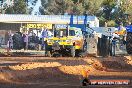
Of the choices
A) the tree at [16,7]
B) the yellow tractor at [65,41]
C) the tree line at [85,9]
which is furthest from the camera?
the tree at [16,7]

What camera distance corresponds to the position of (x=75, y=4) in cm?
10612

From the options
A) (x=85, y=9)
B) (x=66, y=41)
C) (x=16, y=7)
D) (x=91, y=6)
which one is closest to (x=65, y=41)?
(x=66, y=41)

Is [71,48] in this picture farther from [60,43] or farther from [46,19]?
[46,19]

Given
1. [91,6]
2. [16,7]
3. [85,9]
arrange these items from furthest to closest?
1. [16,7]
2. [91,6]
3. [85,9]

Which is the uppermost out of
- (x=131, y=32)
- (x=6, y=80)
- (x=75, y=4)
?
(x=75, y=4)

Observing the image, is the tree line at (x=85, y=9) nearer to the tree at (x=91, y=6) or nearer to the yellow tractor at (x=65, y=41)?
the tree at (x=91, y=6)

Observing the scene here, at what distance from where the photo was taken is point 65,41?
3388 centimetres

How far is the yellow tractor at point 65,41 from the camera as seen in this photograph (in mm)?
33856

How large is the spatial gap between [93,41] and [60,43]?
4891 millimetres

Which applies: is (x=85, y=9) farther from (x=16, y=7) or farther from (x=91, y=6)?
(x=16, y=7)

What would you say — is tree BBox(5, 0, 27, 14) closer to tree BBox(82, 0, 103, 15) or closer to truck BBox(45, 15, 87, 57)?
tree BBox(82, 0, 103, 15)

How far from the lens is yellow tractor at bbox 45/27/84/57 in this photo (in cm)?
3386

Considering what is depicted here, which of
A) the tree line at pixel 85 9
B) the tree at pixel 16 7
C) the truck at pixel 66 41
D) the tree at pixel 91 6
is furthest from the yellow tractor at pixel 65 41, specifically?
the tree at pixel 16 7

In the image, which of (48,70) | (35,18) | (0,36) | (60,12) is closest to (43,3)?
(60,12)
